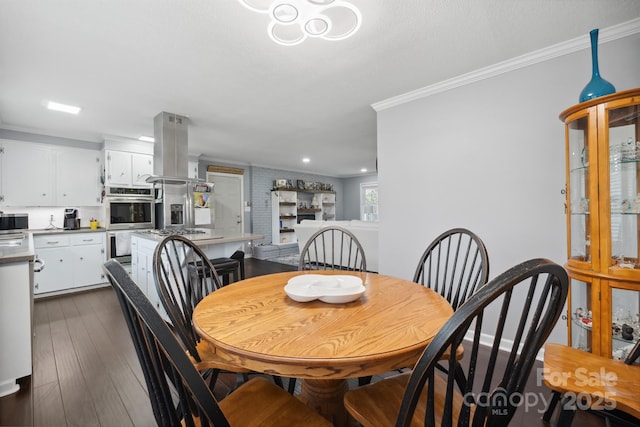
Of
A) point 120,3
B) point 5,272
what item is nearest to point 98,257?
point 5,272

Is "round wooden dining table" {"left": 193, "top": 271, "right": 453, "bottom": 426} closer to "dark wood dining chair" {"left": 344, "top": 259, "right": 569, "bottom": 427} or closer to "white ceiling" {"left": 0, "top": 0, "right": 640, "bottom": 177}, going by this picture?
"dark wood dining chair" {"left": 344, "top": 259, "right": 569, "bottom": 427}

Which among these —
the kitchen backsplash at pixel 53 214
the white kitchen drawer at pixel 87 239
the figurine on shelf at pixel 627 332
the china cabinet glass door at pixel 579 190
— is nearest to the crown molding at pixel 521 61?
the china cabinet glass door at pixel 579 190

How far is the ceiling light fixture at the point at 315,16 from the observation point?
139 cm

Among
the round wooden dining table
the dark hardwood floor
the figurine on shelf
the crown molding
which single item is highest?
the crown molding

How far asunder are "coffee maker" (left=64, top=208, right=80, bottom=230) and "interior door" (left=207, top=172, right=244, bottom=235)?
93.4 inches

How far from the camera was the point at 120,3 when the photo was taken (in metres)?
1.61

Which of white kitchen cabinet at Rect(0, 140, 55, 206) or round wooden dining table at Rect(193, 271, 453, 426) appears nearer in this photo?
round wooden dining table at Rect(193, 271, 453, 426)

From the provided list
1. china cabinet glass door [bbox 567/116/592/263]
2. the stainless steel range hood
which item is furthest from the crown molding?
the stainless steel range hood

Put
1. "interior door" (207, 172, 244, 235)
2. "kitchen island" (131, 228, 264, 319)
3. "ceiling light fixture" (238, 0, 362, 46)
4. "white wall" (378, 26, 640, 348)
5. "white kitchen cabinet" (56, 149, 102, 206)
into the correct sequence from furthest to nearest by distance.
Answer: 1. "interior door" (207, 172, 244, 235)
2. "white kitchen cabinet" (56, 149, 102, 206)
3. "kitchen island" (131, 228, 264, 319)
4. "white wall" (378, 26, 640, 348)
5. "ceiling light fixture" (238, 0, 362, 46)

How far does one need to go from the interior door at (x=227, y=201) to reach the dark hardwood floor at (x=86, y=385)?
361 centimetres

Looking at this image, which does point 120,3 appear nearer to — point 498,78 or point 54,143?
point 498,78

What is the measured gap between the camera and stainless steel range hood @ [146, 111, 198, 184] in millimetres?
3270

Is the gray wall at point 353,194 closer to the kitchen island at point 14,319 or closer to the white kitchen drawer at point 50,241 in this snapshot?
the white kitchen drawer at point 50,241

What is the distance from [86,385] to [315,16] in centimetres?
270
